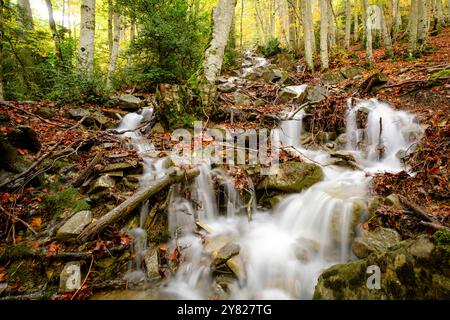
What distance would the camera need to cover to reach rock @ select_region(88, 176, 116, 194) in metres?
3.96

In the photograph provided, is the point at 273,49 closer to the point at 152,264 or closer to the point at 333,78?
the point at 333,78

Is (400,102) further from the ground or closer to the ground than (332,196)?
further from the ground

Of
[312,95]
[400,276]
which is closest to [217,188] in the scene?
[400,276]

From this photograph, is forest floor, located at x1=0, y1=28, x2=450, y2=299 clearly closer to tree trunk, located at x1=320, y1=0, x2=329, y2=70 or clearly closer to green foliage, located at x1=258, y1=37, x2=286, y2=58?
tree trunk, located at x1=320, y1=0, x2=329, y2=70

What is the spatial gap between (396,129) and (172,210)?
5.20 meters

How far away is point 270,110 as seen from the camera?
7.49 meters

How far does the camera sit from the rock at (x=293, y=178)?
4.68 m

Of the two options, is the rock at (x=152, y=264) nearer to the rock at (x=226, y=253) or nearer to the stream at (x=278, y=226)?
the stream at (x=278, y=226)

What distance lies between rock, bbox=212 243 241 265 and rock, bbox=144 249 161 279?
0.79 metres

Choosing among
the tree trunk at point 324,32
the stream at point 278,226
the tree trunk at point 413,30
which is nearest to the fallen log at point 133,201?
the stream at point 278,226

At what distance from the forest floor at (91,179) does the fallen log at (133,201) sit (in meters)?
0.15

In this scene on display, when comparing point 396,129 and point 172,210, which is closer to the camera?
point 172,210

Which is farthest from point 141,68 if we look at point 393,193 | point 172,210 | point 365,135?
point 393,193
